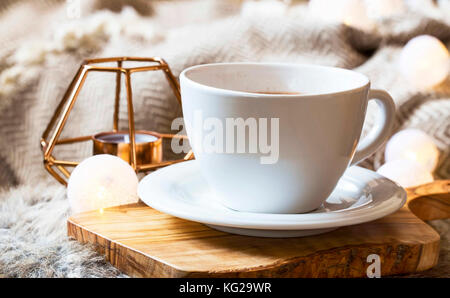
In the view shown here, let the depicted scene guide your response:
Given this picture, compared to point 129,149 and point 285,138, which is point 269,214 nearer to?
point 285,138

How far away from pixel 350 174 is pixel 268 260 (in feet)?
0.77

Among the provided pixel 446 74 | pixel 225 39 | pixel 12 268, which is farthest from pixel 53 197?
pixel 446 74

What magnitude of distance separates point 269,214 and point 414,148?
58cm

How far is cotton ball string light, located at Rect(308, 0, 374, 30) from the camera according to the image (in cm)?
142

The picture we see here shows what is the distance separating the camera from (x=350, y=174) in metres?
0.75

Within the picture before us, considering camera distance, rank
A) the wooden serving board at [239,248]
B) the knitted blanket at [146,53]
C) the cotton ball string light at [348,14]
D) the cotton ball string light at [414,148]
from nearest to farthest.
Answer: the wooden serving board at [239,248]
the cotton ball string light at [414,148]
the knitted blanket at [146,53]
the cotton ball string light at [348,14]

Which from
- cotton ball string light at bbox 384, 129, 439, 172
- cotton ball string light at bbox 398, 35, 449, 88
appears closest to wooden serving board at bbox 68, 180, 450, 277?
cotton ball string light at bbox 384, 129, 439, 172

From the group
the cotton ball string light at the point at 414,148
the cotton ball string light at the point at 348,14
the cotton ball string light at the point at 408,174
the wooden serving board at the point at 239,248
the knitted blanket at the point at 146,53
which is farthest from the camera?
the cotton ball string light at the point at 348,14

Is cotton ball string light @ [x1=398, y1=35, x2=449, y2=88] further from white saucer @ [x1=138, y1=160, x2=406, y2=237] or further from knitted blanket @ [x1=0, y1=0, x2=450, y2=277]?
white saucer @ [x1=138, y1=160, x2=406, y2=237]

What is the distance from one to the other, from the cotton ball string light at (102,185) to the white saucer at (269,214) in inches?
2.3

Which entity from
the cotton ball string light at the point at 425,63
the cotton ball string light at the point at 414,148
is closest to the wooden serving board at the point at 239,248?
the cotton ball string light at the point at 414,148

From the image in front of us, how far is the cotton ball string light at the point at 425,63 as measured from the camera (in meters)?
1.28

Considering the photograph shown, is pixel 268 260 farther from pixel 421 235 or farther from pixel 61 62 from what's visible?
pixel 61 62

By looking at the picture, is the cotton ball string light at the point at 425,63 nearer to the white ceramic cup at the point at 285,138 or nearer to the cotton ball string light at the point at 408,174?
the cotton ball string light at the point at 408,174
